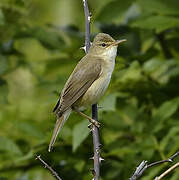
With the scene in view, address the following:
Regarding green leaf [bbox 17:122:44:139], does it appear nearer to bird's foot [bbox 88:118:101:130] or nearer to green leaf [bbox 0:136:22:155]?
green leaf [bbox 0:136:22:155]

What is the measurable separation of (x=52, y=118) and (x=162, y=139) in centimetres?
122

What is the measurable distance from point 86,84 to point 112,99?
312 millimetres

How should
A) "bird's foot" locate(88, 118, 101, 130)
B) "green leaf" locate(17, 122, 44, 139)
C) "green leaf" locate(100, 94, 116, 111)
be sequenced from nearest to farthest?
"bird's foot" locate(88, 118, 101, 130)
"green leaf" locate(100, 94, 116, 111)
"green leaf" locate(17, 122, 44, 139)

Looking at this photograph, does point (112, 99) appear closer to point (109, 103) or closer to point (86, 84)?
point (109, 103)

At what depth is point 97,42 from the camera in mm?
5250

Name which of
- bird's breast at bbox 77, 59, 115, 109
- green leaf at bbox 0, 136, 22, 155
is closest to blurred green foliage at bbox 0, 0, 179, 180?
green leaf at bbox 0, 136, 22, 155

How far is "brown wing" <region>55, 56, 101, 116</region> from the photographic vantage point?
4723 millimetres

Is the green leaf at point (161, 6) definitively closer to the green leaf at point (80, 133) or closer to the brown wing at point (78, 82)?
the brown wing at point (78, 82)

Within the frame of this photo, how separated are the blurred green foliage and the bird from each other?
0.11 metres

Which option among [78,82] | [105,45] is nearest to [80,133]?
[78,82]

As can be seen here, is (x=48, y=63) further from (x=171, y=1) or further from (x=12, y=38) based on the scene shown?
(x=171, y=1)

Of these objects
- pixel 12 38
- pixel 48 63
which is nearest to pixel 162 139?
pixel 48 63

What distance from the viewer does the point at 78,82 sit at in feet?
15.9

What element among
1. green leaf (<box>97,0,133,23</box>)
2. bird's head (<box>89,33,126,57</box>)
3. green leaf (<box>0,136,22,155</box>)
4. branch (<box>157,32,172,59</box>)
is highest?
green leaf (<box>97,0,133,23</box>)
